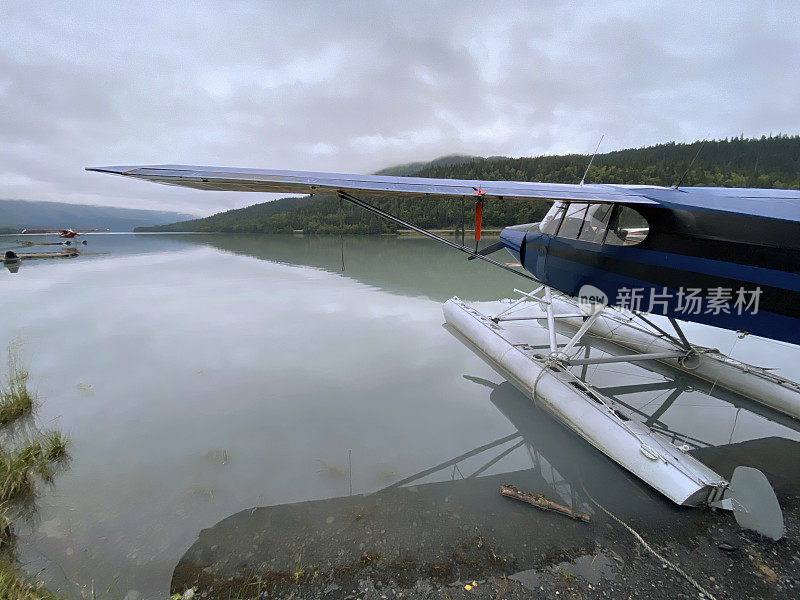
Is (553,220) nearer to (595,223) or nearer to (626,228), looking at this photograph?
(595,223)

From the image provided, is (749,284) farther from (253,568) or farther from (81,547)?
(81,547)

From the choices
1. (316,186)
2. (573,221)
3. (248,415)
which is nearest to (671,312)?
(573,221)

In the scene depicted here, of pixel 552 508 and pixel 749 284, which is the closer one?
pixel 552 508

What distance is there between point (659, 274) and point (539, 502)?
241cm

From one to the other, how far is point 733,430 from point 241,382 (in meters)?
5.93

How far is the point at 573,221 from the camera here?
4.27 metres

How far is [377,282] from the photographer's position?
12273 millimetres

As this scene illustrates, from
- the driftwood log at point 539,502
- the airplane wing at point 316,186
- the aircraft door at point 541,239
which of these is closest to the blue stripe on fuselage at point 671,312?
the aircraft door at point 541,239

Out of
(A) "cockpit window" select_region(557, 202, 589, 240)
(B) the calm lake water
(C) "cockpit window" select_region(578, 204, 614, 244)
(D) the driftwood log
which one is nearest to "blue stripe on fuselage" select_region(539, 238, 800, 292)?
(C) "cockpit window" select_region(578, 204, 614, 244)

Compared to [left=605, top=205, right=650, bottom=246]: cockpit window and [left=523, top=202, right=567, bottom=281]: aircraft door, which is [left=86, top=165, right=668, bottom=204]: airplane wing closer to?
[left=605, top=205, right=650, bottom=246]: cockpit window

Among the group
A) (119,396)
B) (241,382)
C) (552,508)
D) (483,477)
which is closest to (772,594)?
(552,508)

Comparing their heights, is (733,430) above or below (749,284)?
below

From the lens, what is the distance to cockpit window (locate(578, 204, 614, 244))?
12.3 ft

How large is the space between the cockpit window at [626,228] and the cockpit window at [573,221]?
1.72 feet
